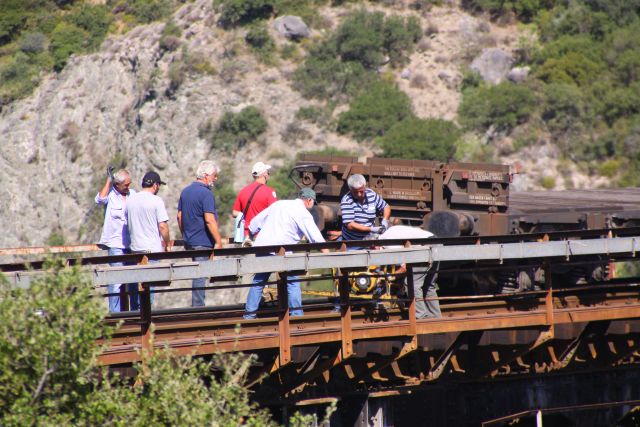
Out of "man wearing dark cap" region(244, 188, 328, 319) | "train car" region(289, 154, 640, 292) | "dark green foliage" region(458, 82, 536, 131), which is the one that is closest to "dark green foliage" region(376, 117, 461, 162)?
"dark green foliage" region(458, 82, 536, 131)

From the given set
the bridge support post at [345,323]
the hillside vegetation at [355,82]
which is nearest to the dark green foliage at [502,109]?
the hillside vegetation at [355,82]

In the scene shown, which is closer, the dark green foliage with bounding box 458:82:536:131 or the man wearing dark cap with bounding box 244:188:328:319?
the man wearing dark cap with bounding box 244:188:328:319

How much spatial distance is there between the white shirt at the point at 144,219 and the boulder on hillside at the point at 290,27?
132 ft

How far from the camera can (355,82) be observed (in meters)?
48.5

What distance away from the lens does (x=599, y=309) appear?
39.4 ft

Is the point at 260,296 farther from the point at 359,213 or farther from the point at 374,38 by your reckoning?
the point at 374,38

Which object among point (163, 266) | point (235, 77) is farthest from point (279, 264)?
point (235, 77)

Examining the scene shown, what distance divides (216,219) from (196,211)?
8.9 inches

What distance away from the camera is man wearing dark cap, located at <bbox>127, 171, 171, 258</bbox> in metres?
11.1

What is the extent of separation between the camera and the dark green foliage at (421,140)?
4319 centimetres

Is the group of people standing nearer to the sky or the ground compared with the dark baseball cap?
nearer to the ground

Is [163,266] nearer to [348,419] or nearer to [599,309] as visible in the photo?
[348,419]

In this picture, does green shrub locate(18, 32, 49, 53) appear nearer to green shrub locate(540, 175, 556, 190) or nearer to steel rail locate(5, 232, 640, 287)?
green shrub locate(540, 175, 556, 190)

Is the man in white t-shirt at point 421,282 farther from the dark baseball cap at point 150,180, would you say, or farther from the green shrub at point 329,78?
the green shrub at point 329,78
